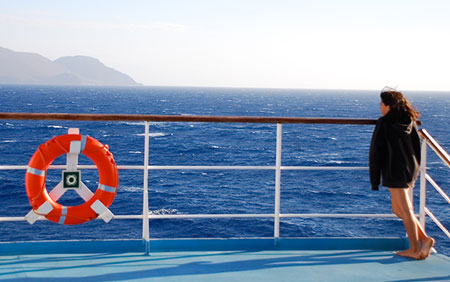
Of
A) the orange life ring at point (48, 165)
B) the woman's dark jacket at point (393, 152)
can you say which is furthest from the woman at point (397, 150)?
the orange life ring at point (48, 165)

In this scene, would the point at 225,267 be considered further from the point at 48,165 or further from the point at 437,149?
the point at 437,149

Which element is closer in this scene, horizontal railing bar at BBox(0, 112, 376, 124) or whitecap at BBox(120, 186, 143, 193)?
horizontal railing bar at BBox(0, 112, 376, 124)

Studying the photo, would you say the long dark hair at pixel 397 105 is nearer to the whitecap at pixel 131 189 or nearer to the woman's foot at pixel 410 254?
the woman's foot at pixel 410 254

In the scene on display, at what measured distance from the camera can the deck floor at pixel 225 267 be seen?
2.53 metres

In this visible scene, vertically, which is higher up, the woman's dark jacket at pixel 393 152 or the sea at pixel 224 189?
the woman's dark jacket at pixel 393 152

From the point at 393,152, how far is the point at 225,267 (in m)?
0.94

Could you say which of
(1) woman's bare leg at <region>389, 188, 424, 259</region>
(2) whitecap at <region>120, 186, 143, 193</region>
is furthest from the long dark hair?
(2) whitecap at <region>120, 186, 143, 193</region>

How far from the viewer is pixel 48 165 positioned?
273 centimetres

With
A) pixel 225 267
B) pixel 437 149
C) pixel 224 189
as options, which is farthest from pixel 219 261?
pixel 224 189

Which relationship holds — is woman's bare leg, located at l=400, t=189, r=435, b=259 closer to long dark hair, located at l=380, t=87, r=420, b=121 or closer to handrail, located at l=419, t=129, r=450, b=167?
handrail, located at l=419, t=129, r=450, b=167

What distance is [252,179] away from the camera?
78.8 ft

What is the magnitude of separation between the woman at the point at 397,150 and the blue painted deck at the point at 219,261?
0.26m

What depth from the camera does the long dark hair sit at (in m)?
2.77

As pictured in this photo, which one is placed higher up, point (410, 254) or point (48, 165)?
point (48, 165)
